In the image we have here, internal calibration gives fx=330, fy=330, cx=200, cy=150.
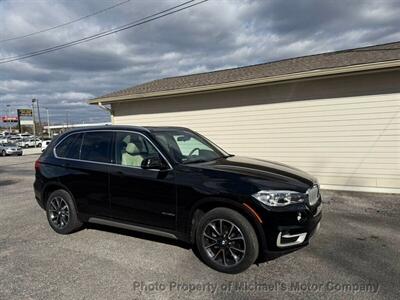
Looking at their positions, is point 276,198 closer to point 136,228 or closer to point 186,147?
point 186,147

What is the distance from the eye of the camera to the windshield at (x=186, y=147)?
4572 millimetres

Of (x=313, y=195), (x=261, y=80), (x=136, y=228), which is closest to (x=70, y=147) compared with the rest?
(x=136, y=228)

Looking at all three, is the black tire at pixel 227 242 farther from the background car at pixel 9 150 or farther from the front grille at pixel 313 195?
the background car at pixel 9 150

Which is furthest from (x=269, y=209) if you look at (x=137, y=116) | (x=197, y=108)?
(x=137, y=116)

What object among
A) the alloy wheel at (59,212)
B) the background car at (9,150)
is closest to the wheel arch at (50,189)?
the alloy wheel at (59,212)

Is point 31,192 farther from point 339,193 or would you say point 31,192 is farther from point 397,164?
→ point 397,164

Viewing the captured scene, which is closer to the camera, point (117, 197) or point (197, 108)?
point (117, 197)

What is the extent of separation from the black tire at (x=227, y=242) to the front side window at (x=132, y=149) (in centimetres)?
123

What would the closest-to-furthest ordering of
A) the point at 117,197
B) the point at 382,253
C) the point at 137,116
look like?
the point at 382,253
the point at 117,197
the point at 137,116

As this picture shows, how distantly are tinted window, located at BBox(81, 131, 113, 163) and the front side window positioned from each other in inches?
7.3

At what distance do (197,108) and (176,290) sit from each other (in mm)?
7778

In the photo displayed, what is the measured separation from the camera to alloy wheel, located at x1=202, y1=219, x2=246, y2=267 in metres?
3.81

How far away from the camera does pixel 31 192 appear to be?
29.7ft

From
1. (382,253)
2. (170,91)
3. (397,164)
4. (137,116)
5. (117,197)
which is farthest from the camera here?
(137,116)
